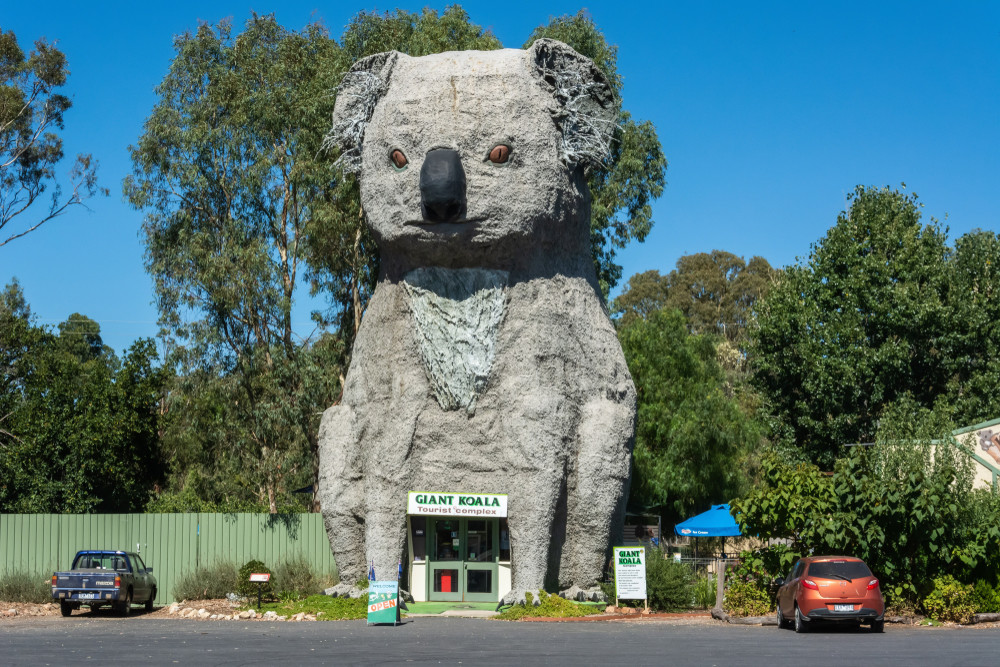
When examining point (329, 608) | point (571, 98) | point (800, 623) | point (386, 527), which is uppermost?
point (571, 98)

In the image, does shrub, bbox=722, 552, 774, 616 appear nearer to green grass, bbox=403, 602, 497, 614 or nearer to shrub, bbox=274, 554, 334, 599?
green grass, bbox=403, 602, 497, 614

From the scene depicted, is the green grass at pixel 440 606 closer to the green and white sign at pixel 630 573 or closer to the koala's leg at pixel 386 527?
the koala's leg at pixel 386 527

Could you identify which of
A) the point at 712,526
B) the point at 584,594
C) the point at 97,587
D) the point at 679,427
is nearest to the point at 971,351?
the point at 679,427

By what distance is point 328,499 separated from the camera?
21.1 meters

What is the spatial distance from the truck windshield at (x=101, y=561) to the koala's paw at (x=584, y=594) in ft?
31.8

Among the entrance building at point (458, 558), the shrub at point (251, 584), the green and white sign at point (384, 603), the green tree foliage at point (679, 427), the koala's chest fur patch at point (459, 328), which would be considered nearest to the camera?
the green and white sign at point (384, 603)

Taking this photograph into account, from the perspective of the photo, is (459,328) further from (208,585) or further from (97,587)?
(208,585)

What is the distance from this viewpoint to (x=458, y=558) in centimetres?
2170

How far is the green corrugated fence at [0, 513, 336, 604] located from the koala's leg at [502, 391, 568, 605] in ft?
28.6

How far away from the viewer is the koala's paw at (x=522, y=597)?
63.0 feet

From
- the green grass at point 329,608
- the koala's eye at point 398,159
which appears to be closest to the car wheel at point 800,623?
the green grass at point 329,608

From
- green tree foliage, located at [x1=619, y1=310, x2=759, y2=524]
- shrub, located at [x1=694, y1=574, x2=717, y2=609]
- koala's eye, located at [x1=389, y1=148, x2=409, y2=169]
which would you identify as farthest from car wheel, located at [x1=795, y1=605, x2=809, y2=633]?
green tree foliage, located at [x1=619, y1=310, x2=759, y2=524]

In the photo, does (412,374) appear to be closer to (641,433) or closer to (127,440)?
(127,440)

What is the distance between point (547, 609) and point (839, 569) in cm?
519
